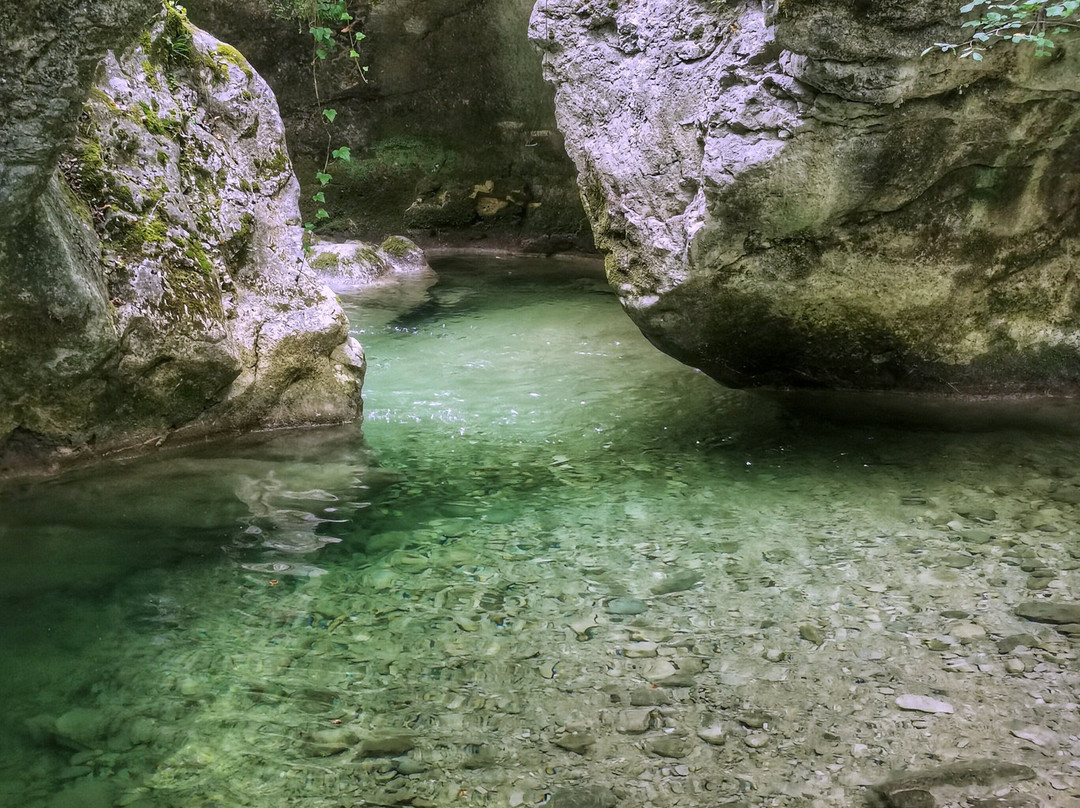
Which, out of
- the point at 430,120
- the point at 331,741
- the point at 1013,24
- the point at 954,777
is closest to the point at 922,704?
the point at 954,777

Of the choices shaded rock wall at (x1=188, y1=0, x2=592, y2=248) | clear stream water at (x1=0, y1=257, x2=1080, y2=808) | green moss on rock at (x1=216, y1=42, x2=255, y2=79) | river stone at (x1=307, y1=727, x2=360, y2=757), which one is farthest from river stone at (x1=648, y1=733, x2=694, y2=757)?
shaded rock wall at (x1=188, y1=0, x2=592, y2=248)

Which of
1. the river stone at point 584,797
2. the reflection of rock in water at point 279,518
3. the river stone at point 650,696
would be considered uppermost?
the reflection of rock in water at point 279,518

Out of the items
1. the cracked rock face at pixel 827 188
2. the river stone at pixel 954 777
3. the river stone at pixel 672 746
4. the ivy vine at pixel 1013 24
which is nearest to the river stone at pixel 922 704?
the river stone at pixel 954 777

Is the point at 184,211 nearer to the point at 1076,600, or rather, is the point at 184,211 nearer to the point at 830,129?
the point at 830,129

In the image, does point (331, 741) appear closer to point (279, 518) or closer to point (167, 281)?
point (279, 518)

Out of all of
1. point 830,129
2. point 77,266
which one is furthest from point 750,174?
point 77,266

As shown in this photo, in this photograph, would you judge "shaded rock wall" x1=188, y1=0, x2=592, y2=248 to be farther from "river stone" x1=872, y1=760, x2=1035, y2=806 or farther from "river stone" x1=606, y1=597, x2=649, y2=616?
"river stone" x1=872, y1=760, x2=1035, y2=806

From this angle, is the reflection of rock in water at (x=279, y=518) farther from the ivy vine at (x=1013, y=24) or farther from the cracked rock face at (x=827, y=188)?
the ivy vine at (x=1013, y=24)

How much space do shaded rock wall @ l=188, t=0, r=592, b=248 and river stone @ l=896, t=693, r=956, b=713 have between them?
976 cm

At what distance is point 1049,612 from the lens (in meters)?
3.25

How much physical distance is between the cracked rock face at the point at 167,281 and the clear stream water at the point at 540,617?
320 millimetres

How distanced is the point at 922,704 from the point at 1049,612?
0.85 meters

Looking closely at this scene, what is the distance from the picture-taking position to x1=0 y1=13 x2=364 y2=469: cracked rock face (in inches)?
167

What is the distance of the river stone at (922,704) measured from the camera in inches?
108
